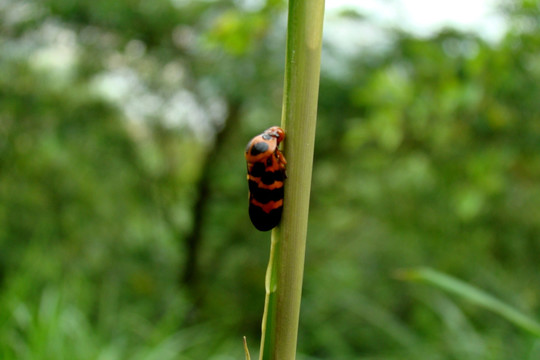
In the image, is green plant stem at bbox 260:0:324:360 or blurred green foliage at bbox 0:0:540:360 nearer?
green plant stem at bbox 260:0:324:360

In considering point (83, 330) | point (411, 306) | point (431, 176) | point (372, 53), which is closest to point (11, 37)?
point (83, 330)

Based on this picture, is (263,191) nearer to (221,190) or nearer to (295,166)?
(295,166)

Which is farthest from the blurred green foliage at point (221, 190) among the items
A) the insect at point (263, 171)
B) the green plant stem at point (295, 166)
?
the green plant stem at point (295, 166)

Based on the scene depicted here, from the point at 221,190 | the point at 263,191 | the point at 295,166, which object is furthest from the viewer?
the point at 221,190

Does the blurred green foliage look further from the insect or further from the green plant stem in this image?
the green plant stem

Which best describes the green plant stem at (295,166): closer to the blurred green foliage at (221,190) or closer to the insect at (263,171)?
the insect at (263,171)

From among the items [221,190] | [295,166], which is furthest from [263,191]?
[221,190]

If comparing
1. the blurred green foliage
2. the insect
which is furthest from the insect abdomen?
the blurred green foliage
